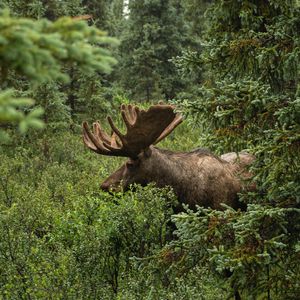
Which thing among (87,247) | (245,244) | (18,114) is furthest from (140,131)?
(18,114)

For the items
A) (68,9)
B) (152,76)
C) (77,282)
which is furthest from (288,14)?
(152,76)

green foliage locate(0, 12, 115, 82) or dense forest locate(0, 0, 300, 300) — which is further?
dense forest locate(0, 0, 300, 300)

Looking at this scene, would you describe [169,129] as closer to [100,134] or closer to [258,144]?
[100,134]

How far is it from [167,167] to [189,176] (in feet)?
1.18

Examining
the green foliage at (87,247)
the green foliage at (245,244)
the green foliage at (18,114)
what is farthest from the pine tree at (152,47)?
the green foliage at (18,114)

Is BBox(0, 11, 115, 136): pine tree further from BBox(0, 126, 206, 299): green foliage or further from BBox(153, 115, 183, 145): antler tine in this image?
BBox(153, 115, 183, 145): antler tine

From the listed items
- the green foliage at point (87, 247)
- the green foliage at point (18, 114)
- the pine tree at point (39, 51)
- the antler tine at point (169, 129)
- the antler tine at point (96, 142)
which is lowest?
the green foliage at point (87, 247)

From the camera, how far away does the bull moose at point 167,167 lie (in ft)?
23.2

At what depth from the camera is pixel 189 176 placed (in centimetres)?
718

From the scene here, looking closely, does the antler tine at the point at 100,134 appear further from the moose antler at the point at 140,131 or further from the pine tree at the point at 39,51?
the pine tree at the point at 39,51

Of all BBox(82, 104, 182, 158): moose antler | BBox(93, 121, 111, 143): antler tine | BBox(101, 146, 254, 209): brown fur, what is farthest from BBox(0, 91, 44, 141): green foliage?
BBox(93, 121, 111, 143): antler tine

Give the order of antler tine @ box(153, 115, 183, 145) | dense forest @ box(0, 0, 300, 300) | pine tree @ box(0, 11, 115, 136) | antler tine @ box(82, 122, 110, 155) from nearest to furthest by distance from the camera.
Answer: pine tree @ box(0, 11, 115, 136)
dense forest @ box(0, 0, 300, 300)
antler tine @ box(82, 122, 110, 155)
antler tine @ box(153, 115, 183, 145)

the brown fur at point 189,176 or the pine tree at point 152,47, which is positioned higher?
the pine tree at point 152,47

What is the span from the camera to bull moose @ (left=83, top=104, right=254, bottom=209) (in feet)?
23.2
